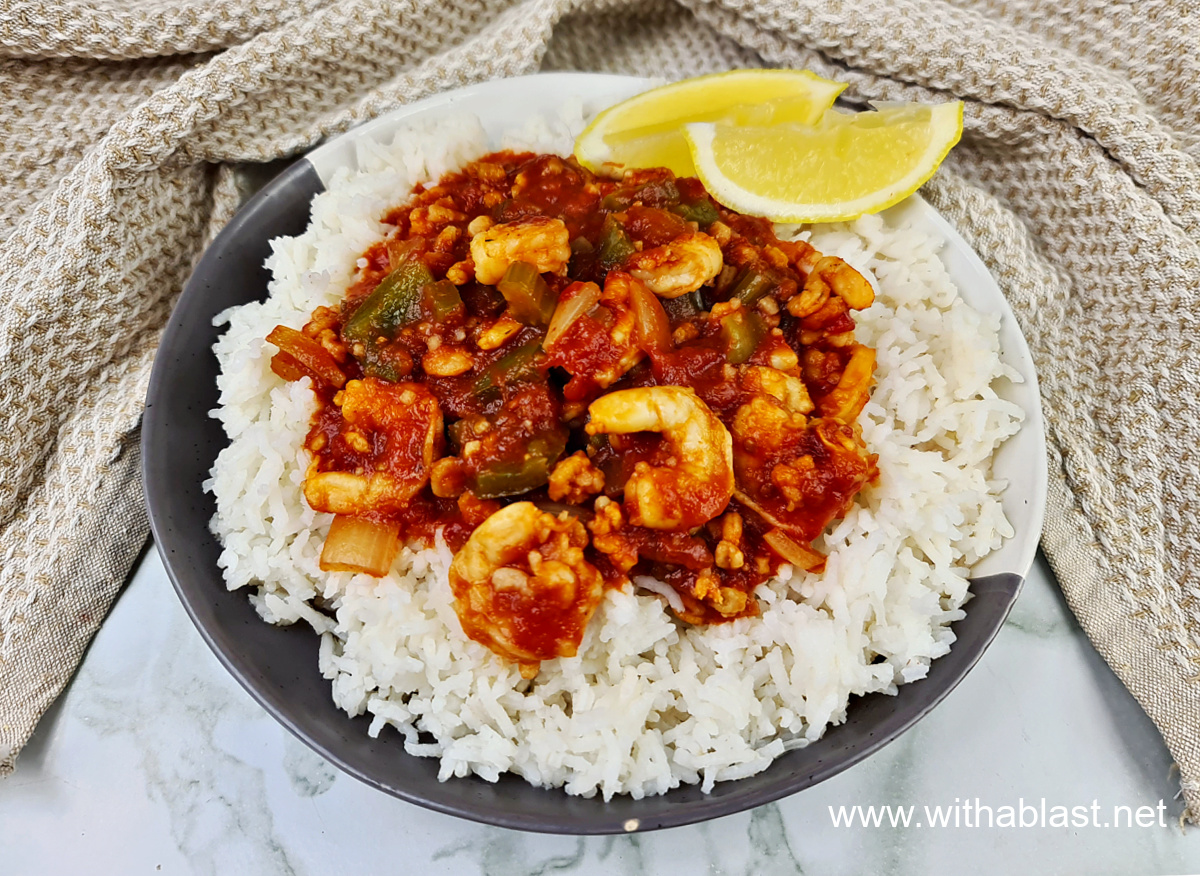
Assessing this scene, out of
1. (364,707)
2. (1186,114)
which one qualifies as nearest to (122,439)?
(364,707)

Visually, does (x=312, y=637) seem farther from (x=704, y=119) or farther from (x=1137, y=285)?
(x=1137, y=285)

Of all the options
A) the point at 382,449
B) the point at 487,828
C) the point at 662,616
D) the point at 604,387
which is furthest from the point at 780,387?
the point at 487,828

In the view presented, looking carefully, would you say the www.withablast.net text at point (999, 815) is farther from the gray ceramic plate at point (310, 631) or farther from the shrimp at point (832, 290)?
the shrimp at point (832, 290)

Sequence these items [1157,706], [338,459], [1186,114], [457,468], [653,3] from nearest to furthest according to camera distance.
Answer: [457,468], [338,459], [1157,706], [1186,114], [653,3]

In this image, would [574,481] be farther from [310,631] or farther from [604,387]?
[310,631]

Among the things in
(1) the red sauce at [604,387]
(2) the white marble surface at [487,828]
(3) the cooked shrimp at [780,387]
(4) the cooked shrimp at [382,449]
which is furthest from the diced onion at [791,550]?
(4) the cooked shrimp at [382,449]

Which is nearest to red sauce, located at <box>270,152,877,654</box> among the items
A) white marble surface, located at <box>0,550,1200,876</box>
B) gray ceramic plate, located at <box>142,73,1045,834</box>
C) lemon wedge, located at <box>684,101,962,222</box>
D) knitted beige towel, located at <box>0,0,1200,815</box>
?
lemon wedge, located at <box>684,101,962,222</box>

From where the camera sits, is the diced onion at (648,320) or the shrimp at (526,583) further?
the diced onion at (648,320)

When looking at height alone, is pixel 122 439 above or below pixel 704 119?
below
